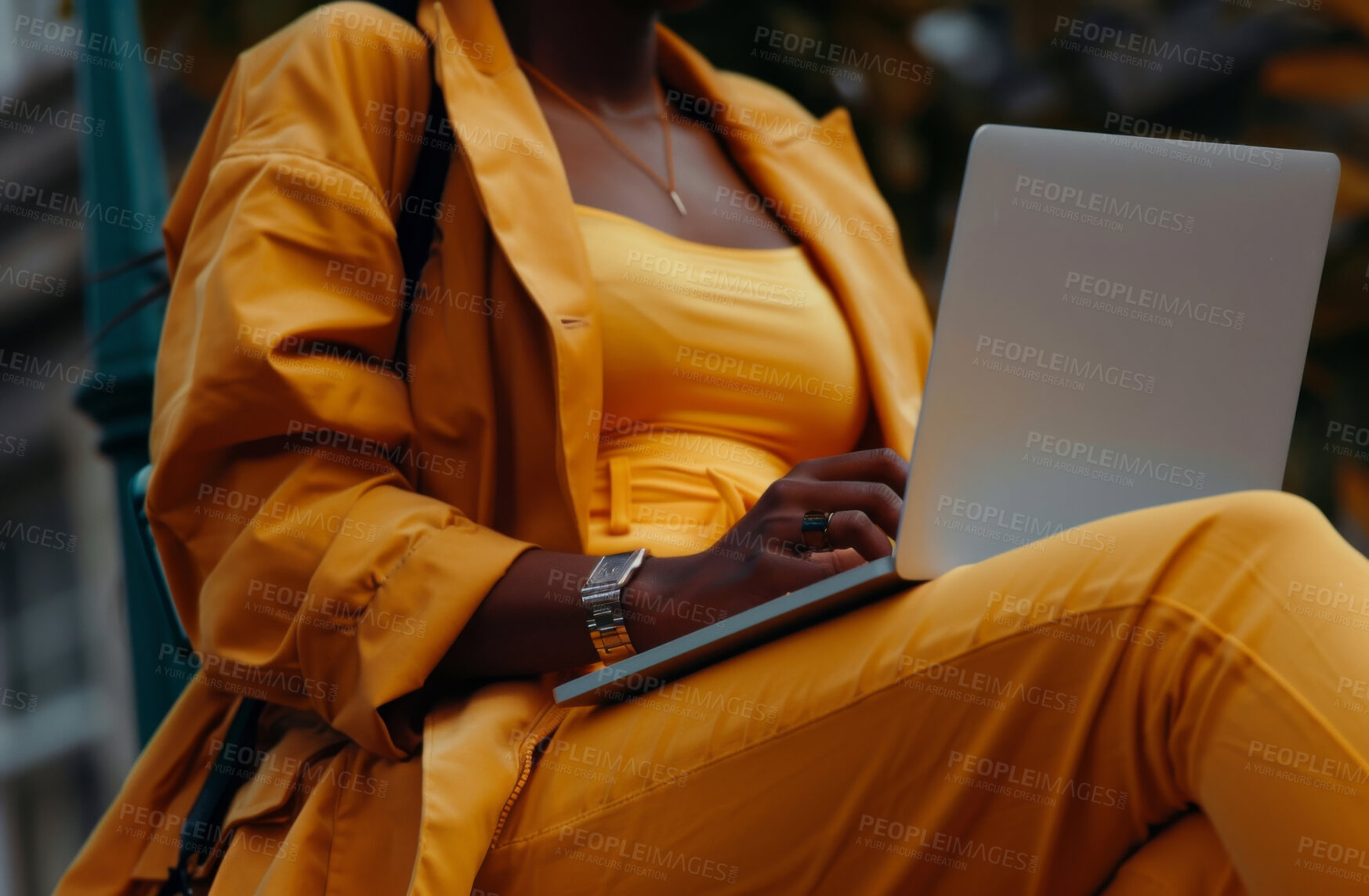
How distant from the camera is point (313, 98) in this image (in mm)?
1236

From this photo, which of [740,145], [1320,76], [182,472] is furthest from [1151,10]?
[182,472]

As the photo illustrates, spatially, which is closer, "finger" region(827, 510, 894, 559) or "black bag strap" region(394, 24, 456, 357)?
"finger" region(827, 510, 894, 559)

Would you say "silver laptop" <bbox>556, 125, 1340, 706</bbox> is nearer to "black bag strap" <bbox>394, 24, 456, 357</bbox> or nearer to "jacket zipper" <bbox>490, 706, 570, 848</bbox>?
"jacket zipper" <bbox>490, 706, 570, 848</bbox>

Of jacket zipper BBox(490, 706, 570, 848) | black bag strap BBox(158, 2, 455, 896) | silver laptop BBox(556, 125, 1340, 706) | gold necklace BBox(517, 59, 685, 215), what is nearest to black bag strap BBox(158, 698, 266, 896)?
black bag strap BBox(158, 2, 455, 896)

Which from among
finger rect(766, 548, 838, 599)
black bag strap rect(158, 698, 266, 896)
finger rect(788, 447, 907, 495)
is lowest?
black bag strap rect(158, 698, 266, 896)

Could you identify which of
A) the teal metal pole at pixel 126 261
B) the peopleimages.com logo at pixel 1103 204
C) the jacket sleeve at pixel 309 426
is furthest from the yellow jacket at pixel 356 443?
the peopleimages.com logo at pixel 1103 204

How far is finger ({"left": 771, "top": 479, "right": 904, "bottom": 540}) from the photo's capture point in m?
Answer: 1.02

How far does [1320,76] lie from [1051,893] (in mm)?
1545

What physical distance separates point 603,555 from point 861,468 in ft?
0.74

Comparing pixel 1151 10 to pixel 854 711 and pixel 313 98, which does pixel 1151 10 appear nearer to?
pixel 313 98

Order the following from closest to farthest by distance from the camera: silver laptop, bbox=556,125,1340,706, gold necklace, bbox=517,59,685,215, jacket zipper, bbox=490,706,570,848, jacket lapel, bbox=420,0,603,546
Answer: silver laptop, bbox=556,125,1340,706
jacket zipper, bbox=490,706,570,848
jacket lapel, bbox=420,0,603,546
gold necklace, bbox=517,59,685,215

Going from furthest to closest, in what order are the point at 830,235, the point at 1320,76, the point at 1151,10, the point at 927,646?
the point at 1151,10, the point at 1320,76, the point at 830,235, the point at 927,646

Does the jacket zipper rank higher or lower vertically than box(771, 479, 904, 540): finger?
lower

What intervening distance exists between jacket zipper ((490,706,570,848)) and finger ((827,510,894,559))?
0.80ft
